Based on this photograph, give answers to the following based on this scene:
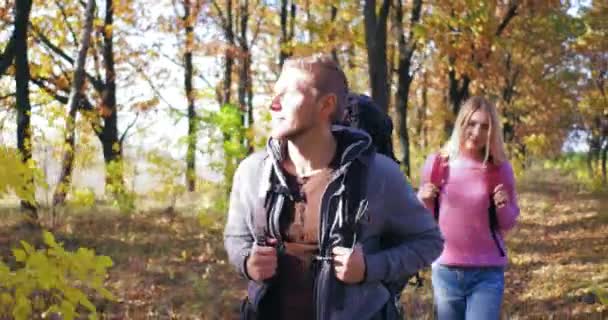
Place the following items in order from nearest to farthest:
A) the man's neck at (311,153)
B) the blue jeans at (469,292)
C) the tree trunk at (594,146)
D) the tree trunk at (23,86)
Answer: the man's neck at (311,153) < the blue jeans at (469,292) < the tree trunk at (23,86) < the tree trunk at (594,146)

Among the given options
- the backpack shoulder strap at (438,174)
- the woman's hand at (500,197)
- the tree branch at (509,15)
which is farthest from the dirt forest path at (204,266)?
the tree branch at (509,15)

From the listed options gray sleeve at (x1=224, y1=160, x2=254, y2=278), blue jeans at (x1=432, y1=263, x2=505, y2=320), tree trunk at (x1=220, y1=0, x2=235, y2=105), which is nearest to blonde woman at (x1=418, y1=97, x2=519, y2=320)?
blue jeans at (x1=432, y1=263, x2=505, y2=320)

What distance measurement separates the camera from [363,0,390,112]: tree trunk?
440 inches

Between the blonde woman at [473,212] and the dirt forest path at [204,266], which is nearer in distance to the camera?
the blonde woman at [473,212]

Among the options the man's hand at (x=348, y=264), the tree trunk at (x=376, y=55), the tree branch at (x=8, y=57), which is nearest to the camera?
the man's hand at (x=348, y=264)

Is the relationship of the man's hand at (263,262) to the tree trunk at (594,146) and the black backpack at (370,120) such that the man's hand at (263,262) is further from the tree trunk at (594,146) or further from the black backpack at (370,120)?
the tree trunk at (594,146)

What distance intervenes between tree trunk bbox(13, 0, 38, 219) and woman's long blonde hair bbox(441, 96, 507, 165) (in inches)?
247

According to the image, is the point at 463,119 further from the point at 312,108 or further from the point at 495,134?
the point at 312,108

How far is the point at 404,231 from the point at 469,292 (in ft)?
5.72

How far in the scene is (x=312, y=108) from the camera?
2.05 metres

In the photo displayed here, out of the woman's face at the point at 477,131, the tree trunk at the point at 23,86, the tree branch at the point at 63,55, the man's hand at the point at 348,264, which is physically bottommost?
the man's hand at the point at 348,264

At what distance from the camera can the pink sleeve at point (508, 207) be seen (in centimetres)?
374

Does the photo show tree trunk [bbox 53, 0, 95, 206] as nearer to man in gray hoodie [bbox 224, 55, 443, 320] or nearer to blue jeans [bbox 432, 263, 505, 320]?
blue jeans [bbox 432, 263, 505, 320]

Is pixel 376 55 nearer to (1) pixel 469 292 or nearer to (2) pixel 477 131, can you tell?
(2) pixel 477 131
